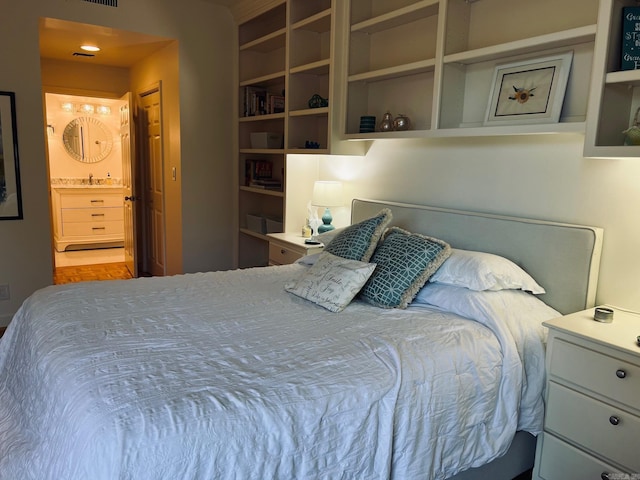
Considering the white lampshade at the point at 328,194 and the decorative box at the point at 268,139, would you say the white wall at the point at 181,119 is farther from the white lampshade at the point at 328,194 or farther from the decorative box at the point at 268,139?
the white lampshade at the point at 328,194

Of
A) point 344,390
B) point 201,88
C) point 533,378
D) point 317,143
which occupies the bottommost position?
point 533,378

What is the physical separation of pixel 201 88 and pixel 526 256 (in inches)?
126

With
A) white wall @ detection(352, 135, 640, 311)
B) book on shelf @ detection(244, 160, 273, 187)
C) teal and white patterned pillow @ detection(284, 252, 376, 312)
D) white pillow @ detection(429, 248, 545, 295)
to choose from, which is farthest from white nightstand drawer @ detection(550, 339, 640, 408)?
book on shelf @ detection(244, 160, 273, 187)

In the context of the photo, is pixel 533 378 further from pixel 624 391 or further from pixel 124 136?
pixel 124 136

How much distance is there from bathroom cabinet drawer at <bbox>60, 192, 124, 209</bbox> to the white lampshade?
15.7 feet

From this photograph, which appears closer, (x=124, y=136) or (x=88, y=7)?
(x=88, y=7)

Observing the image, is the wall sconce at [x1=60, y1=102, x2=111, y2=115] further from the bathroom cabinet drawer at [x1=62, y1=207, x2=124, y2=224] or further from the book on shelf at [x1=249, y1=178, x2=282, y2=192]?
the book on shelf at [x1=249, y1=178, x2=282, y2=192]

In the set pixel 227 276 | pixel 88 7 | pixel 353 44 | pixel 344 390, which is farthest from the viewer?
pixel 88 7

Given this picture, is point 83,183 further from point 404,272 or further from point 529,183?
point 529,183

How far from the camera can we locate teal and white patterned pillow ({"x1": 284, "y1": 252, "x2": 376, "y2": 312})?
7.38ft

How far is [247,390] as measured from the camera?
4.75ft

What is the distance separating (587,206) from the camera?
222cm

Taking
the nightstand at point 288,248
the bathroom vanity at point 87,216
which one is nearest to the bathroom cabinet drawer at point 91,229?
the bathroom vanity at point 87,216

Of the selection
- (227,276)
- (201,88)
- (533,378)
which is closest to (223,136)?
(201,88)
